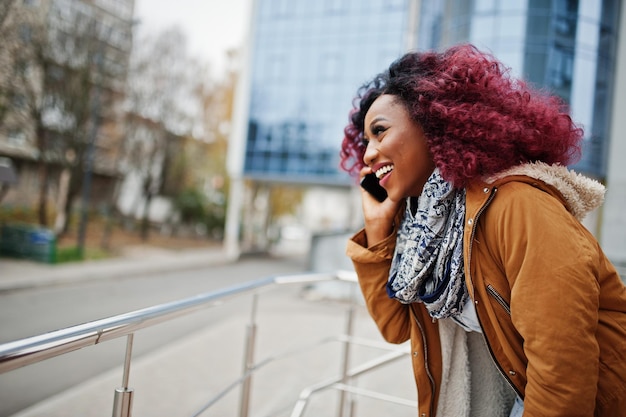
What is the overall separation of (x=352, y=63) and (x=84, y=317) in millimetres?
18284

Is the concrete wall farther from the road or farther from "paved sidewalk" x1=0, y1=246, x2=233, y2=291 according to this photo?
"paved sidewalk" x1=0, y1=246, x2=233, y2=291

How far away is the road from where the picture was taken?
483 cm

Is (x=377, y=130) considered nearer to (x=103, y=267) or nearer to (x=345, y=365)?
(x=345, y=365)

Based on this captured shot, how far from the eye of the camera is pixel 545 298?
1066 mm

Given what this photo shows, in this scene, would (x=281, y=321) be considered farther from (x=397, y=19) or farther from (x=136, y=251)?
(x=397, y=19)

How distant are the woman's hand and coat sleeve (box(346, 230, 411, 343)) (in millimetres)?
33

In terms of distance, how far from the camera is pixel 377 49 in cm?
2194

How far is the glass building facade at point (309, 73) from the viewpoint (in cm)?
2220

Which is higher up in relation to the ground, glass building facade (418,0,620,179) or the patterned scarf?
glass building facade (418,0,620,179)

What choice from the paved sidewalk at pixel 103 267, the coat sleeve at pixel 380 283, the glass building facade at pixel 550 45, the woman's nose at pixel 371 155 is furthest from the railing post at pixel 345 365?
the glass building facade at pixel 550 45

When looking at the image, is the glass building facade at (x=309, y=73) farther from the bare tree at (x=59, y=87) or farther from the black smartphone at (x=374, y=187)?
the black smartphone at (x=374, y=187)

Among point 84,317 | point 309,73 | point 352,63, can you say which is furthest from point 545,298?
point 309,73

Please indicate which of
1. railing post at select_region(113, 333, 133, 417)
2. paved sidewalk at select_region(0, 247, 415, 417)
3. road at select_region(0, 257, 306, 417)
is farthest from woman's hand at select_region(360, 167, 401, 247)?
road at select_region(0, 257, 306, 417)

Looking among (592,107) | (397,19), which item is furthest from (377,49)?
(592,107)
